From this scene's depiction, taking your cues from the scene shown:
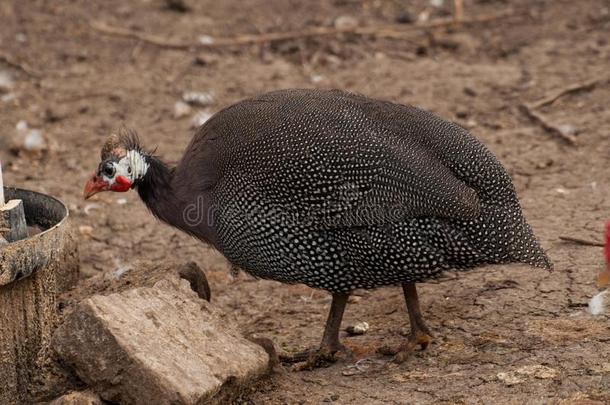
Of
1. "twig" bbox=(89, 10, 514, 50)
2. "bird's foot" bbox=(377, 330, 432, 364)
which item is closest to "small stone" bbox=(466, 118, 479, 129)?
"twig" bbox=(89, 10, 514, 50)

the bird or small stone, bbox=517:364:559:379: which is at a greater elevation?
the bird

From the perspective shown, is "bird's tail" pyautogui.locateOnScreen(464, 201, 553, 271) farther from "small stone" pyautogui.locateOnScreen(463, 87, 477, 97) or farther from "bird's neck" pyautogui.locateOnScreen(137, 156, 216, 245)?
"small stone" pyautogui.locateOnScreen(463, 87, 477, 97)

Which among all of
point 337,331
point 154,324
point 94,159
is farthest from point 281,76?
point 154,324

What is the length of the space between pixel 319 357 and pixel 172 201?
0.92 m

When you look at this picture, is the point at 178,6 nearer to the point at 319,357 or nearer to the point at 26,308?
the point at 319,357

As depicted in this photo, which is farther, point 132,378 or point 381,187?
point 381,187

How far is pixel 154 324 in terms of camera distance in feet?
11.9

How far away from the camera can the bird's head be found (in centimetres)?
434

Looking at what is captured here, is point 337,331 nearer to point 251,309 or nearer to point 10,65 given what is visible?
point 251,309

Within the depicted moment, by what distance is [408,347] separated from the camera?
13.7ft

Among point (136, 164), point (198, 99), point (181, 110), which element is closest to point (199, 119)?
point (181, 110)

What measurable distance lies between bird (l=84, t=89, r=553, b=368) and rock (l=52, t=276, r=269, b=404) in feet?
1.45

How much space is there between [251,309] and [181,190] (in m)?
0.83

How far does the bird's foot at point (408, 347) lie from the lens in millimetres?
4141
